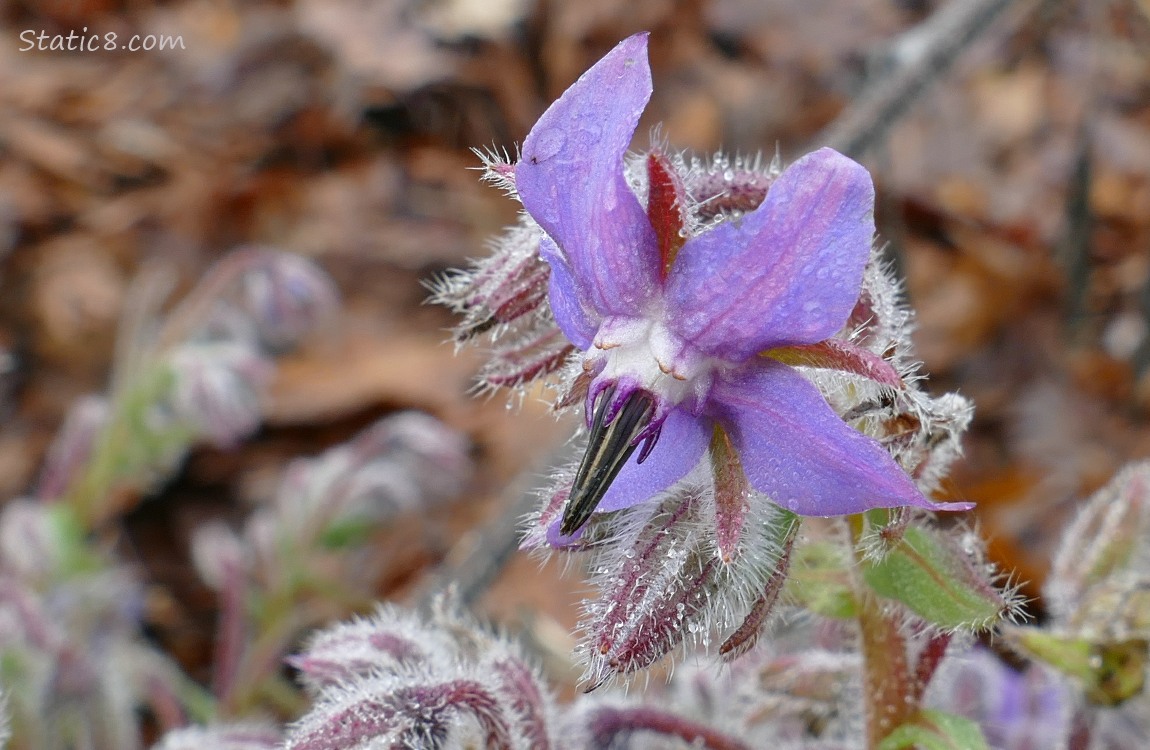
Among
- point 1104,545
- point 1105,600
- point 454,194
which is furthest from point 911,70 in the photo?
point 454,194

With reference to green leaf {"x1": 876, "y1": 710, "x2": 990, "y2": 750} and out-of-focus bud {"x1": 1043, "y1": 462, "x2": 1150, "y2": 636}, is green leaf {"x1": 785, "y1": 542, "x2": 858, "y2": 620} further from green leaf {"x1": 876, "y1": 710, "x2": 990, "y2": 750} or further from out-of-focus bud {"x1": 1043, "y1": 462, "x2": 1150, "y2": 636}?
out-of-focus bud {"x1": 1043, "y1": 462, "x2": 1150, "y2": 636}

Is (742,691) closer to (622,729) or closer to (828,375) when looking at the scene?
(622,729)

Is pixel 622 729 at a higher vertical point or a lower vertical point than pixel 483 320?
lower

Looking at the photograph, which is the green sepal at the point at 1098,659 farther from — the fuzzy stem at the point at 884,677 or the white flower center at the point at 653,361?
the white flower center at the point at 653,361

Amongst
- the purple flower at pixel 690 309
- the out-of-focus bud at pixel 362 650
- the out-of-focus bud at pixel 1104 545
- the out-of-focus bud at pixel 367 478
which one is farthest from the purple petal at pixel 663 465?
the out-of-focus bud at pixel 367 478

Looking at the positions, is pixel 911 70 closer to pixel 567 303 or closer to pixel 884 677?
pixel 884 677

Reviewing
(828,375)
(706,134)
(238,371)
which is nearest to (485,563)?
(238,371)

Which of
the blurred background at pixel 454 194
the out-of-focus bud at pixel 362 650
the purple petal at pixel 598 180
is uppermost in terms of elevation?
the purple petal at pixel 598 180

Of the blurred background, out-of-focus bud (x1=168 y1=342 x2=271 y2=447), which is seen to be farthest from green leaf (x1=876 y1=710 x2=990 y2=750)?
out-of-focus bud (x1=168 y1=342 x2=271 y2=447)
